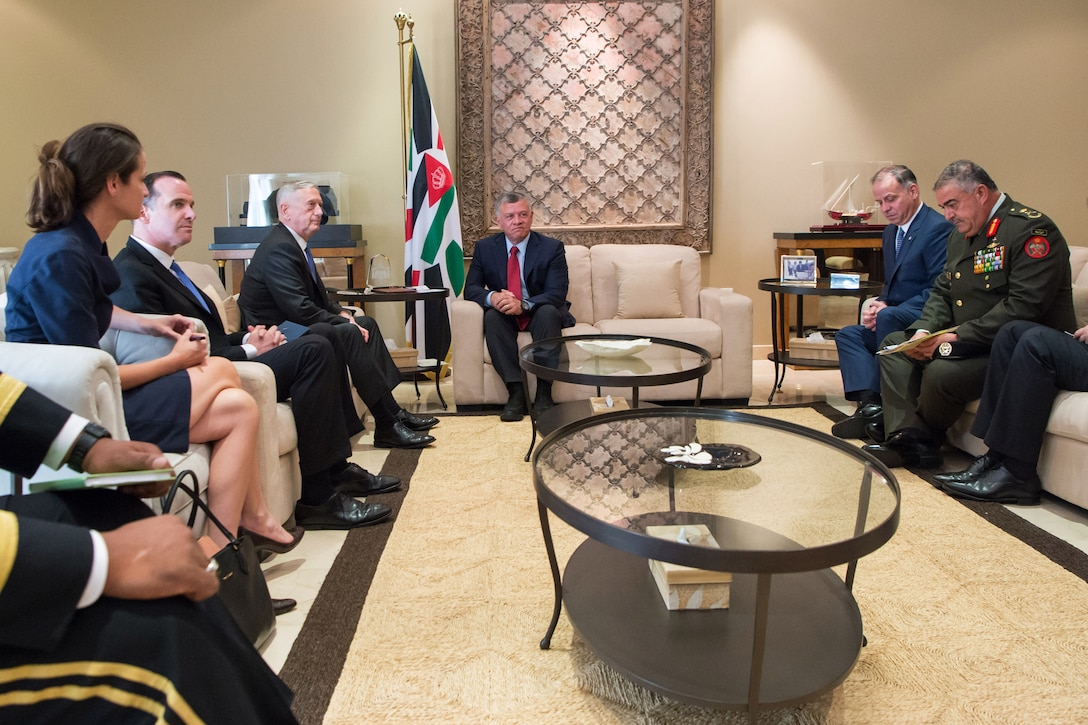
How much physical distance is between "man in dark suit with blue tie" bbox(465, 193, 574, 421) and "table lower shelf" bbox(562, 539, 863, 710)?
2.15m

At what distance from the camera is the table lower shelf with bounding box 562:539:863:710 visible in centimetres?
142

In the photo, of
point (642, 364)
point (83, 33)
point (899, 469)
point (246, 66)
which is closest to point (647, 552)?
point (642, 364)

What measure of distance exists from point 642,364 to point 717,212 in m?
2.56

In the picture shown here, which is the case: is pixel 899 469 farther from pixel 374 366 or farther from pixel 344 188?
pixel 344 188

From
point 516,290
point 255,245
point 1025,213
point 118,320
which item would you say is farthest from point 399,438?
point 1025,213

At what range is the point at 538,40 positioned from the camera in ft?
16.4

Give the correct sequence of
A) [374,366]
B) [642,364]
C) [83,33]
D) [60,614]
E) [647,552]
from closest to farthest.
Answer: [60,614], [647,552], [642,364], [374,366], [83,33]

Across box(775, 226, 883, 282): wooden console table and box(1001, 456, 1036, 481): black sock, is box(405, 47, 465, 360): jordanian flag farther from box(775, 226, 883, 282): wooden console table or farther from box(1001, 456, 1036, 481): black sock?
box(1001, 456, 1036, 481): black sock

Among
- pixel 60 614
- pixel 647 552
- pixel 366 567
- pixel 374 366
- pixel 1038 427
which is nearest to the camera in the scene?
pixel 60 614

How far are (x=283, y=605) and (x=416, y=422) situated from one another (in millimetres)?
1719

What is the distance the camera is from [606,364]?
3047mm

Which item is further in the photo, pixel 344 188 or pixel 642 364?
pixel 344 188

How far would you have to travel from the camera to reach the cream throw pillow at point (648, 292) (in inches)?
173

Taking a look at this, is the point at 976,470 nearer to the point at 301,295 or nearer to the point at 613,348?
the point at 613,348
